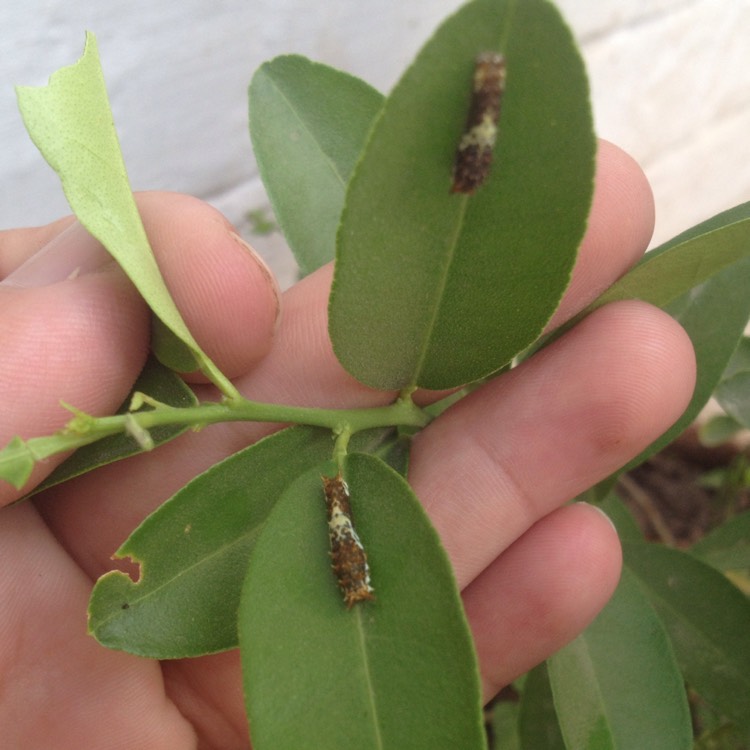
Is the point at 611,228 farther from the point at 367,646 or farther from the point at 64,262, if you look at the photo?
the point at 64,262

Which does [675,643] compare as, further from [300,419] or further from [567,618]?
[300,419]

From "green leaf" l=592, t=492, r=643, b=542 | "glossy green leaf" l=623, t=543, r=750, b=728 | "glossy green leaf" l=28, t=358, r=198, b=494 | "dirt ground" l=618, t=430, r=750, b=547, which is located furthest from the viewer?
"dirt ground" l=618, t=430, r=750, b=547

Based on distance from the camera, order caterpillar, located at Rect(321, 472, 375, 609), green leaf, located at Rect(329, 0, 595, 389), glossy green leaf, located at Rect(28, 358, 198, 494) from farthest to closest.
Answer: glossy green leaf, located at Rect(28, 358, 198, 494)
caterpillar, located at Rect(321, 472, 375, 609)
green leaf, located at Rect(329, 0, 595, 389)

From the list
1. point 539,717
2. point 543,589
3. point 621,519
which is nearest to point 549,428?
point 543,589

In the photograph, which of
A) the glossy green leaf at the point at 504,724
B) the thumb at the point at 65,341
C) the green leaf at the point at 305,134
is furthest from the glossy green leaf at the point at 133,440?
the glossy green leaf at the point at 504,724

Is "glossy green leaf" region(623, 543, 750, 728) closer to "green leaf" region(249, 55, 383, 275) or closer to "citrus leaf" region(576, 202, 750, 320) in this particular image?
"citrus leaf" region(576, 202, 750, 320)

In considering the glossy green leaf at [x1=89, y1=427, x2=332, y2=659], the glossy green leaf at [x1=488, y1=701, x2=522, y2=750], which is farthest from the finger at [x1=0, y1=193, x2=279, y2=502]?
the glossy green leaf at [x1=488, y1=701, x2=522, y2=750]

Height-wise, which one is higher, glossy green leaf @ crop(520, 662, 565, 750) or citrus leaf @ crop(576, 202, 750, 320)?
citrus leaf @ crop(576, 202, 750, 320)

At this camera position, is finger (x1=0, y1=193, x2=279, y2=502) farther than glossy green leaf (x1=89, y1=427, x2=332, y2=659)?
Yes
